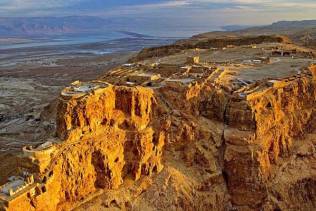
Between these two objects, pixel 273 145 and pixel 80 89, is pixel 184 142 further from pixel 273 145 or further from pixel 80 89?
pixel 80 89

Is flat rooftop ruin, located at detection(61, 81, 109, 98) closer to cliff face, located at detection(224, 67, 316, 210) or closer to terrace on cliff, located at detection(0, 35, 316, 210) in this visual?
terrace on cliff, located at detection(0, 35, 316, 210)

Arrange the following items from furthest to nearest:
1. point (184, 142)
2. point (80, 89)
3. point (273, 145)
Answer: point (273, 145), point (184, 142), point (80, 89)

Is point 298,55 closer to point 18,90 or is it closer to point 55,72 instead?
point 18,90

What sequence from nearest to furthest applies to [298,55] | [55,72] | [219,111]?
[219,111] → [298,55] → [55,72]

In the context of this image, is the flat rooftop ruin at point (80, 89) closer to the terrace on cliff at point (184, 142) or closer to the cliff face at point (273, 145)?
the terrace on cliff at point (184, 142)

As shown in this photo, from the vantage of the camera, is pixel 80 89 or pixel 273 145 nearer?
pixel 80 89

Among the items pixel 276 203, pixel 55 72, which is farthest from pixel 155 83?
pixel 55 72

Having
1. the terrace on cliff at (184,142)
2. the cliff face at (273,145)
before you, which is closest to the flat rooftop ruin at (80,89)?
the terrace on cliff at (184,142)

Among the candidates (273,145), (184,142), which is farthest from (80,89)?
(273,145)

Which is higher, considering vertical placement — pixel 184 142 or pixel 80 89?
pixel 80 89
